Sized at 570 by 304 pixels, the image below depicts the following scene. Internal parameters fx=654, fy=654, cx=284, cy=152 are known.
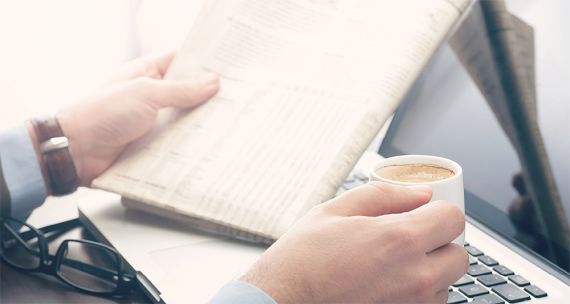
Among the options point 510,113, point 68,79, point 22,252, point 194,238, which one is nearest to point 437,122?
point 510,113

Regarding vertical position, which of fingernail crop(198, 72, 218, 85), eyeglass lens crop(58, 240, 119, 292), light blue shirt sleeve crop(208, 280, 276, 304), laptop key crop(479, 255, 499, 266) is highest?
fingernail crop(198, 72, 218, 85)

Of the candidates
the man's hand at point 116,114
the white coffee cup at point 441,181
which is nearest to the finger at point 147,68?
the man's hand at point 116,114

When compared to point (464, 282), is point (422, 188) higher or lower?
higher

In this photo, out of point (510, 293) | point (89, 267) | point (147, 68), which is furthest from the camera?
point (147, 68)

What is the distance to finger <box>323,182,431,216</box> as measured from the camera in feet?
1.47

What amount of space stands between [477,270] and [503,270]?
0.9 inches

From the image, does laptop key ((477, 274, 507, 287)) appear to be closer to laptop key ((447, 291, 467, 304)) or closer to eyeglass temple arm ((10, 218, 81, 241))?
laptop key ((447, 291, 467, 304))

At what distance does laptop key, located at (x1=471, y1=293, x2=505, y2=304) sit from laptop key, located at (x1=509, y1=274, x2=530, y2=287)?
0.04m

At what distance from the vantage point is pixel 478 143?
753 mm

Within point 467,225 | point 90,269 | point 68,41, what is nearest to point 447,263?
point 467,225

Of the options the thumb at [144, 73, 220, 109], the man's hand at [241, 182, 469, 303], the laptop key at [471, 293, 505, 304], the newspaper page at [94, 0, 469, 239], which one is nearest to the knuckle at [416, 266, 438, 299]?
the man's hand at [241, 182, 469, 303]

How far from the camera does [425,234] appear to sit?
0.43 metres

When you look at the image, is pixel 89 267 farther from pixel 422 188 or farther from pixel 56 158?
pixel 422 188

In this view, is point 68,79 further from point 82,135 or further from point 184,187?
point 184,187
